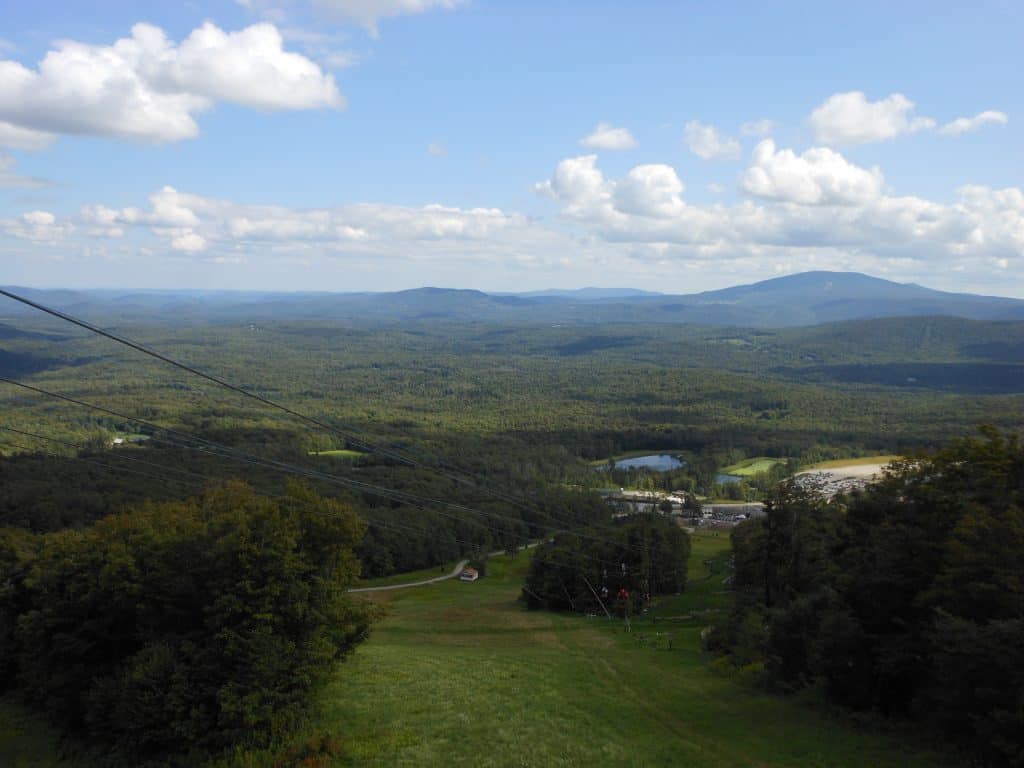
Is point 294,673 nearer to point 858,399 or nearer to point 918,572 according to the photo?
point 918,572

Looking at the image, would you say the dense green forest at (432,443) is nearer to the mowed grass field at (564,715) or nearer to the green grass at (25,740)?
the mowed grass field at (564,715)

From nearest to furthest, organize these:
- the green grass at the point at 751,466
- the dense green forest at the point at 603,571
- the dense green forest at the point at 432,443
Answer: the dense green forest at the point at 603,571
the dense green forest at the point at 432,443
the green grass at the point at 751,466

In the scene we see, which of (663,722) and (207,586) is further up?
(207,586)

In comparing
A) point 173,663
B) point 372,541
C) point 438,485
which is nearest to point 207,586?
point 173,663

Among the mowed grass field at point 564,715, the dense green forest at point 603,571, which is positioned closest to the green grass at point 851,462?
the dense green forest at point 603,571

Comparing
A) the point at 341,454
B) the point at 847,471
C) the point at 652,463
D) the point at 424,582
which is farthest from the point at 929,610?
the point at 652,463

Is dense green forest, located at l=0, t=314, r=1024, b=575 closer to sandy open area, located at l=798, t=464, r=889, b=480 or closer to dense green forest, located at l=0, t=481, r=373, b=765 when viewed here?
sandy open area, located at l=798, t=464, r=889, b=480

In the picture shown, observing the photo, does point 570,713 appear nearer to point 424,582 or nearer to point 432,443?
point 424,582
